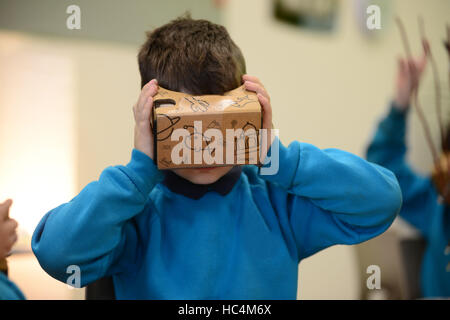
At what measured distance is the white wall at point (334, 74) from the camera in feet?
2.69

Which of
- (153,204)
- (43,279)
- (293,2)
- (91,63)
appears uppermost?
(293,2)

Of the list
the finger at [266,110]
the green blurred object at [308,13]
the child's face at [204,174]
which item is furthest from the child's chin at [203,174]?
the green blurred object at [308,13]

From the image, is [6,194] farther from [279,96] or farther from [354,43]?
[354,43]

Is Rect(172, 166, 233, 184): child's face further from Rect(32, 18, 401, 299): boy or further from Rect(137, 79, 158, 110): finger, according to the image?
Rect(137, 79, 158, 110): finger

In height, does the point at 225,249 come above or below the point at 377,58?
below

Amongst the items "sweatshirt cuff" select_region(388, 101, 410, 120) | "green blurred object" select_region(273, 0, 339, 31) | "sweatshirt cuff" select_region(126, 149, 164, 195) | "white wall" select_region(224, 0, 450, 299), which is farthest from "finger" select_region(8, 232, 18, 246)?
"sweatshirt cuff" select_region(388, 101, 410, 120)

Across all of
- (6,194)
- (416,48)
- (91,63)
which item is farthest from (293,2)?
(6,194)

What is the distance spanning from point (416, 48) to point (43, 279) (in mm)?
976

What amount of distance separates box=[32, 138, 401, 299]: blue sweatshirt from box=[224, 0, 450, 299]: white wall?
0.18 metres

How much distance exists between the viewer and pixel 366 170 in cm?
56

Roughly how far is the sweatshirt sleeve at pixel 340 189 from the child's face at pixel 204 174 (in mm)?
63

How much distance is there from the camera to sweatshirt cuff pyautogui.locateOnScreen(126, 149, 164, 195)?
1.70 feet
